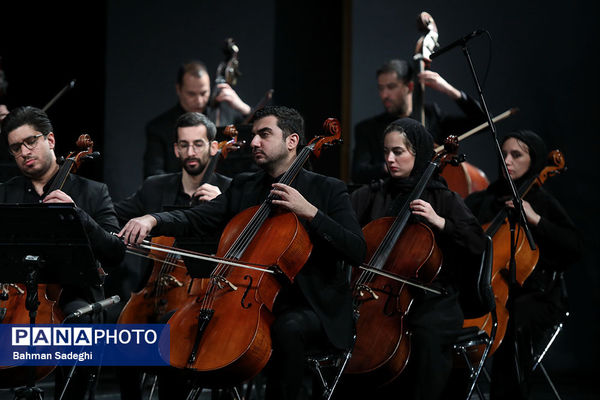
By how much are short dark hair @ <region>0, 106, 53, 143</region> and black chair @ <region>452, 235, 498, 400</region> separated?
68.1 inches

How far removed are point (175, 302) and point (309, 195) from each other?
27.0 inches

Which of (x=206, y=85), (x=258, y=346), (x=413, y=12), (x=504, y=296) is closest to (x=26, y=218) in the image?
(x=258, y=346)

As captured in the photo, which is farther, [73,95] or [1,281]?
[73,95]

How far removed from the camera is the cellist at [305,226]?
2572 millimetres

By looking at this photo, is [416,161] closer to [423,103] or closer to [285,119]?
[285,119]

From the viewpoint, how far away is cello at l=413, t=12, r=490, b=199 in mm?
3816

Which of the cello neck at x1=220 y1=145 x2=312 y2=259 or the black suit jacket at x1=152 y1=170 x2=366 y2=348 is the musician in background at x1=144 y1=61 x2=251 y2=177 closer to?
the black suit jacket at x1=152 y1=170 x2=366 y2=348

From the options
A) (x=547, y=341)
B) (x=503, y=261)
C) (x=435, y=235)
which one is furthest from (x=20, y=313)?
(x=547, y=341)

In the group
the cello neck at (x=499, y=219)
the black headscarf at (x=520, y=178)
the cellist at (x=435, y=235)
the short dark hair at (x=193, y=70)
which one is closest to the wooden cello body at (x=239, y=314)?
the cellist at (x=435, y=235)

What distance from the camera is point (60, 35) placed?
4770mm

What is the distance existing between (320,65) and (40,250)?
9.99 feet

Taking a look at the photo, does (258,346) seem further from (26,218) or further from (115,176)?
(115,176)

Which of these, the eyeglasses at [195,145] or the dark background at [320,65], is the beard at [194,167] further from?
the dark background at [320,65]

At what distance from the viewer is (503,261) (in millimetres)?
3320
